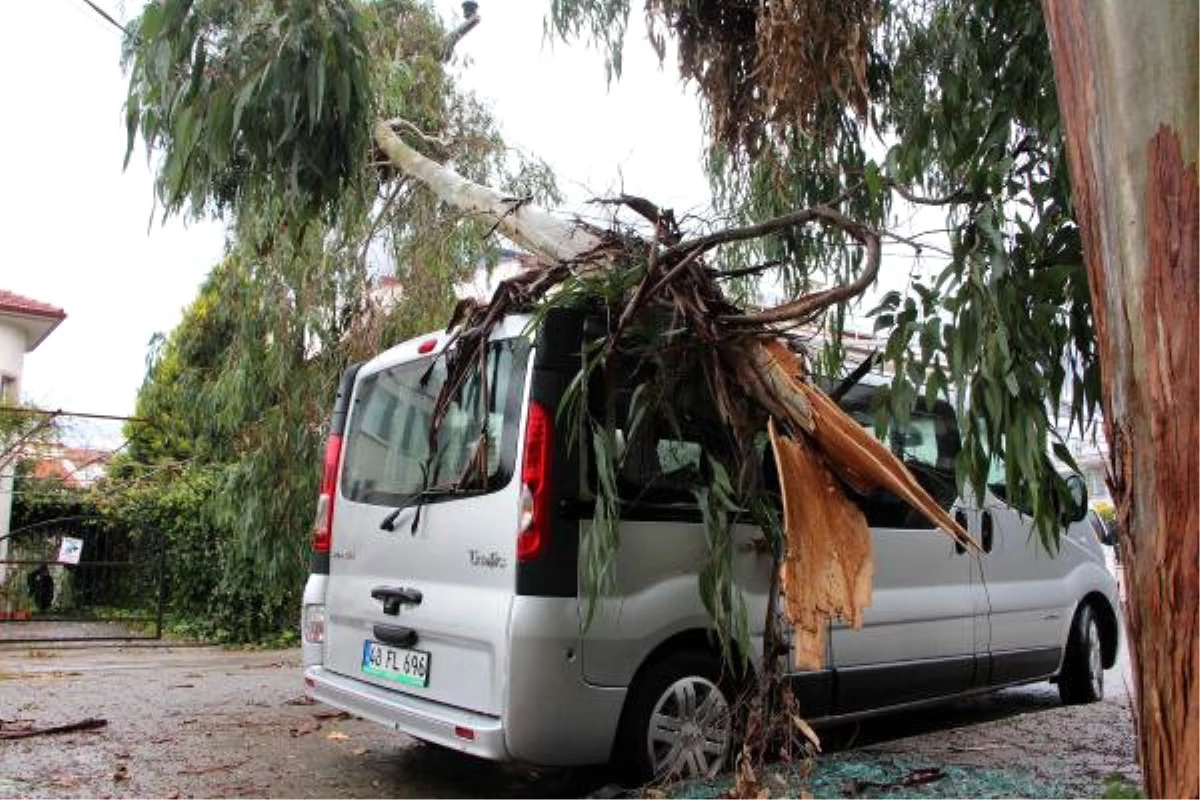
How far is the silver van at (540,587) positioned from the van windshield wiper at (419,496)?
0.04 ft

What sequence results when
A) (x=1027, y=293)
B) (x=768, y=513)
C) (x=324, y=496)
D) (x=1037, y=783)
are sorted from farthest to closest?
(x=324, y=496) → (x=1037, y=783) → (x=768, y=513) → (x=1027, y=293)

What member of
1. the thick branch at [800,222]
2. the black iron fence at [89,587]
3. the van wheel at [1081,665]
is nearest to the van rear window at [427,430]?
the thick branch at [800,222]

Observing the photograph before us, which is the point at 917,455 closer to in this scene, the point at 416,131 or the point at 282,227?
Answer: the point at 282,227

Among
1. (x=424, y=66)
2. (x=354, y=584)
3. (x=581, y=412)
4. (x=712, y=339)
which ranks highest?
(x=424, y=66)

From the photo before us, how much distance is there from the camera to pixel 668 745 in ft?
15.0

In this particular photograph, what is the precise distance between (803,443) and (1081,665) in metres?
4.22

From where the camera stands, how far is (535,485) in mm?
4195

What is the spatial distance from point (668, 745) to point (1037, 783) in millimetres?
1706

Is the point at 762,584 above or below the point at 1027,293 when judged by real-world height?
below

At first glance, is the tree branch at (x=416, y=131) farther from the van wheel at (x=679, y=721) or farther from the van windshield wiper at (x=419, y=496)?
the van wheel at (x=679, y=721)

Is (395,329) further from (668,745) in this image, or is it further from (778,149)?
(668,745)

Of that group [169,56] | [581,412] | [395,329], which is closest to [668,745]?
[581,412]

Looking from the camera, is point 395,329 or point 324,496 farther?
point 395,329

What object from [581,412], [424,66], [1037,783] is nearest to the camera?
[581,412]
